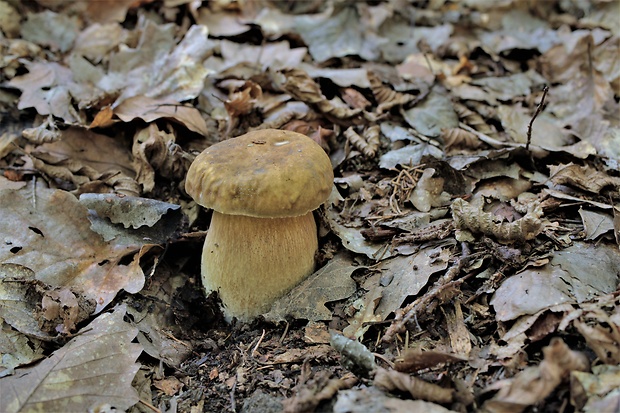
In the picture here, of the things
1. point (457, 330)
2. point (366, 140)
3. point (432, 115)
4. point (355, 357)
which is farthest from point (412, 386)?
point (432, 115)

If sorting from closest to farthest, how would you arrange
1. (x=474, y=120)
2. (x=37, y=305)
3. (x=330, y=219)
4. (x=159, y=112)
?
(x=37, y=305) → (x=330, y=219) → (x=159, y=112) → (x=474, y=120)

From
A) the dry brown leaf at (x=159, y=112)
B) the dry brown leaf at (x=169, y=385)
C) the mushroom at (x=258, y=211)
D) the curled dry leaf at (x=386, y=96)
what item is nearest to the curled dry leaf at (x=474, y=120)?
the curled dry leaf at (x=386, y=96)

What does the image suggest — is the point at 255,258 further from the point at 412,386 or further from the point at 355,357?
the point at 412,386

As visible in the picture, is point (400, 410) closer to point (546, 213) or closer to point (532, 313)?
point (532, 313)

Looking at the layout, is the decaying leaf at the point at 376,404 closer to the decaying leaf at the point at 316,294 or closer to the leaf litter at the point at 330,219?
the leaf litter at the point at 330,219

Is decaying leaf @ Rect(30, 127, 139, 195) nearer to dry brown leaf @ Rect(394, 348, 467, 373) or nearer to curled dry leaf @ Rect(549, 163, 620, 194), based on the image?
dry brown leaf @ Rect(394, 348, 467, 373)

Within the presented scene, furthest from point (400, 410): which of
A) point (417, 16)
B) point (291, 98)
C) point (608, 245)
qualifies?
point (417, 16)
